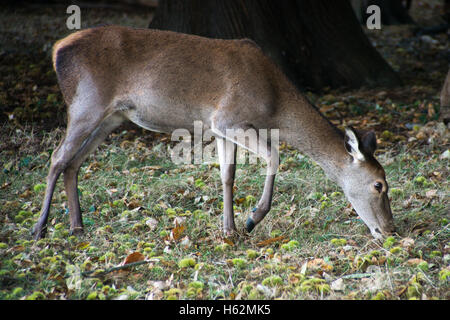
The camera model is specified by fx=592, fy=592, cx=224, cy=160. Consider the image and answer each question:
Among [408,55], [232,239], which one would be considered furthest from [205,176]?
[408,55]

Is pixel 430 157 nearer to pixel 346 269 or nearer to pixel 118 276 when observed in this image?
pixel 346 269

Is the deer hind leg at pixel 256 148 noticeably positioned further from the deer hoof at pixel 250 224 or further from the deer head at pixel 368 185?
the deer head at pixel 368 185

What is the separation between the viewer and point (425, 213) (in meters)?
5.57

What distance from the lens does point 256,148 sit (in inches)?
206

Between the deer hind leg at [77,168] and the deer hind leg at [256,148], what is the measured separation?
100 cm

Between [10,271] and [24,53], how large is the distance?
22.5ft

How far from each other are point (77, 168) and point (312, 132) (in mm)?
2189

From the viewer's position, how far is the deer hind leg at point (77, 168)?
5.36m

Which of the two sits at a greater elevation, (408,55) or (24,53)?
(24,53)

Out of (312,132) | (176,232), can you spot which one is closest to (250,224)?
(176,232)

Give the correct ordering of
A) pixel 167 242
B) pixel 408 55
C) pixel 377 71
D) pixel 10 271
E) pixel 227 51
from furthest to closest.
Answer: pixel 408 55, pixel 377 71, pixel 227 51, pixel 167 242, pixel 10 271

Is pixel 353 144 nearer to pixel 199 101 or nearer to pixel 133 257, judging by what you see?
pixel 199 101

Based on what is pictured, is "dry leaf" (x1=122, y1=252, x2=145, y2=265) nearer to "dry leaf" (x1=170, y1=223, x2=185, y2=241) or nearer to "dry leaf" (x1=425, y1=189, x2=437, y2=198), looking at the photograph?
"dry leaf" (x1=170, y1=223, x2=185, y2=241)

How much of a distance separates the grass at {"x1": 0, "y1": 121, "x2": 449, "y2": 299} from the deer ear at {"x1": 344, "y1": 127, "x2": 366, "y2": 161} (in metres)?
0.69
